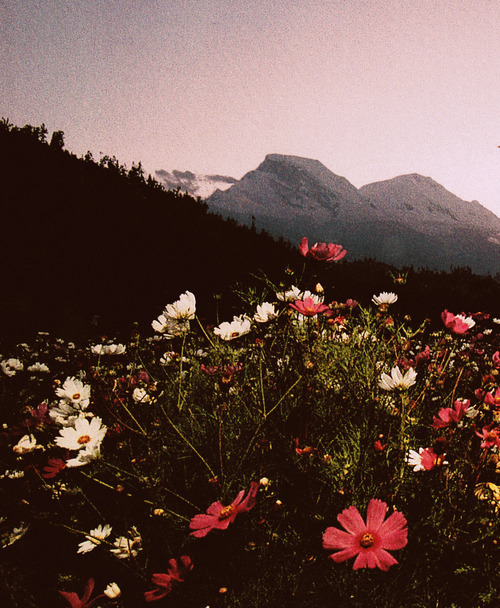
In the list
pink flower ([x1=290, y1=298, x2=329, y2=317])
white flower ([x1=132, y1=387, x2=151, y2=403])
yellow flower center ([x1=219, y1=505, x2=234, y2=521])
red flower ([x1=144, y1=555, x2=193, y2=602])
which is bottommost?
red flower ([x1=144, y1=555, x2=193, y2=602])

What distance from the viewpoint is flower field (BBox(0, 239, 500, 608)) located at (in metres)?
1.03

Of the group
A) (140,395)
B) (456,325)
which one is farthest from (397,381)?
(140,395)

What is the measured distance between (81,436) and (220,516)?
2.16 ft

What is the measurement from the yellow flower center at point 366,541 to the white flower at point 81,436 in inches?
34.2

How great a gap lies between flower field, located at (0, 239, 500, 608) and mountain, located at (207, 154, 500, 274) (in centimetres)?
7476

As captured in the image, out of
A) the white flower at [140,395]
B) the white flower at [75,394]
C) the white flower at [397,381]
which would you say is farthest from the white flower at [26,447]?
the white flower at [397,381]

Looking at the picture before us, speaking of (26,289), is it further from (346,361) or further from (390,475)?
(390,475)

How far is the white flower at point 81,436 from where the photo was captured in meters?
1.19

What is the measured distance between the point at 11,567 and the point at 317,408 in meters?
1.41

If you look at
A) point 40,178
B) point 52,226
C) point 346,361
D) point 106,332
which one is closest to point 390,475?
point 346,361

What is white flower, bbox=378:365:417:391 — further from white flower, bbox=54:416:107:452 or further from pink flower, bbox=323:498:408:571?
white flower, bbox=54:416:107:452

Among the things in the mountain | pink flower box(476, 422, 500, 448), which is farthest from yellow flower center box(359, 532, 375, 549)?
the mountain

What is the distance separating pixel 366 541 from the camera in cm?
73

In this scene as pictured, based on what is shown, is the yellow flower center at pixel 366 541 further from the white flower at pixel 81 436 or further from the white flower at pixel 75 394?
the white flower at pixel 75 394
